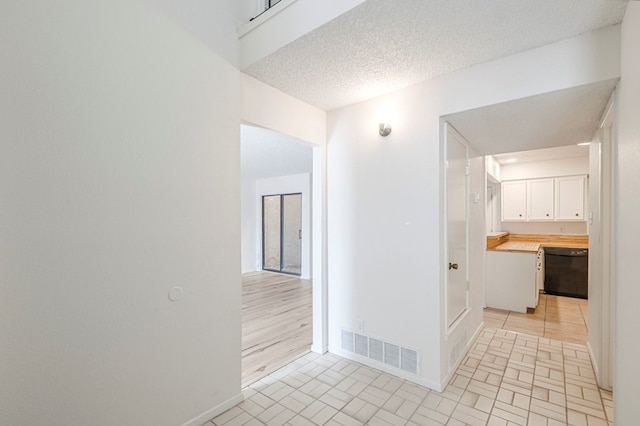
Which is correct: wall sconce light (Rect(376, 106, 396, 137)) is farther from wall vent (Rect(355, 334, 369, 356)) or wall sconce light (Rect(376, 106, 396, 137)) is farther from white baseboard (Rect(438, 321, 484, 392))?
white baseboard (Rect(438, 321, 484, 392))

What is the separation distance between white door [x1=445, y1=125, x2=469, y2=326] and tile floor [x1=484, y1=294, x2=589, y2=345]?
119 centimetres

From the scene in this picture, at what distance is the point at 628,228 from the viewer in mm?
1370

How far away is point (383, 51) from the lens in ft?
6.21

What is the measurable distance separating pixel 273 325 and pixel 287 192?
13.5 feet

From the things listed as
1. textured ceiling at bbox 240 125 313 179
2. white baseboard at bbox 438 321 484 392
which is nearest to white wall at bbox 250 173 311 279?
textured ceiling at bbox 240 125 313 179

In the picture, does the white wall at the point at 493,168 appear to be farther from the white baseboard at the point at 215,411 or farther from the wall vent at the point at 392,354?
the white baseboard at the point at 215,411

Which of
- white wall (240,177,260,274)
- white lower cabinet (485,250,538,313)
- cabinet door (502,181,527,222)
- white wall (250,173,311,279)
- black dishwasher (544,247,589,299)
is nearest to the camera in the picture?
white lower cabinet (485,250,538,313)

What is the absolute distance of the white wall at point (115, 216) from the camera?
1.30 metres

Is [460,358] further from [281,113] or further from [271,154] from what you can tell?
[271,154]

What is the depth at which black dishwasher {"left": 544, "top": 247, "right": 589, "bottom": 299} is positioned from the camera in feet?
15.8

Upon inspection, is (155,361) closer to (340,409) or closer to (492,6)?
(340,409)

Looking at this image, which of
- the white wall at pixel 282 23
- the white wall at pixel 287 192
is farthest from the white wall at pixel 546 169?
the white wall at pixel 282 23

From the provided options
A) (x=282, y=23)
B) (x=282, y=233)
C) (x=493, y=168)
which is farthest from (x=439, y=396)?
(x=282, y=233)

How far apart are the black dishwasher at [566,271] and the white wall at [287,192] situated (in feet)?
15.1
